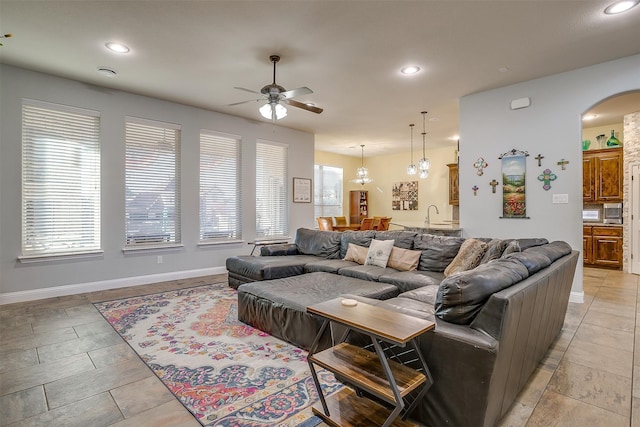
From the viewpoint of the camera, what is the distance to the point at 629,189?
18.6 ft

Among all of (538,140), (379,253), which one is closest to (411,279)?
(379,253)

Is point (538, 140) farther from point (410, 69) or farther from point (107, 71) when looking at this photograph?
point (107, 71)

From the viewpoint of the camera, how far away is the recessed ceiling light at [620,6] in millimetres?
2645

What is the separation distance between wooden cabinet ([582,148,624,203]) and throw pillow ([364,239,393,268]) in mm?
4551

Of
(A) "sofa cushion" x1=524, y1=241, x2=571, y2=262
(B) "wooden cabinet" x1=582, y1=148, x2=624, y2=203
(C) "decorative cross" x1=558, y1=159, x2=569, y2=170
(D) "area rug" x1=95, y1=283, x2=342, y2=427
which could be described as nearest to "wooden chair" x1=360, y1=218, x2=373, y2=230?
(B) "wooden cabinet" x1=582, y1=148, x2=624, y2=203

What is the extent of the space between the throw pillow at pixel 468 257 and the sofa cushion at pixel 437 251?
0.16 meters

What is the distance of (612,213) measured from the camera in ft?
20.7

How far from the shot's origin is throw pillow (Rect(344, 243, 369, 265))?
4.27m

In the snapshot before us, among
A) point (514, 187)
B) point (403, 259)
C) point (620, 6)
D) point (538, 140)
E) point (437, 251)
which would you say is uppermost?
point (620, 6)

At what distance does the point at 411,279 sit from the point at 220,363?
6.47 ft

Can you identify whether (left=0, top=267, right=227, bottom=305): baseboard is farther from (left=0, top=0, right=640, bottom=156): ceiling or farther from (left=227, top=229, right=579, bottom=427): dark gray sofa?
(left=227, top=229, right=579, bottom=427): dark gray sofa

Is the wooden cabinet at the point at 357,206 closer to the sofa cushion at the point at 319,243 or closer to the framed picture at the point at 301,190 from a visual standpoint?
the framed picture at the point at 301,190

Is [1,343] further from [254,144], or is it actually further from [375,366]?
[254,144]

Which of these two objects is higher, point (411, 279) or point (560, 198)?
point (560, 198)
